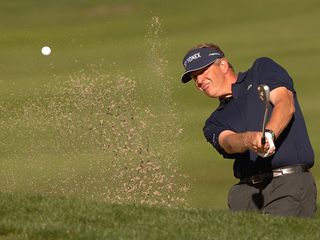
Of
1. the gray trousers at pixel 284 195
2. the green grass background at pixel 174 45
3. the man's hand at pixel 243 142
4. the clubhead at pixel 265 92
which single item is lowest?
the gray trousers at pixel 284 195

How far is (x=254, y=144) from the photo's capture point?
18.4ft

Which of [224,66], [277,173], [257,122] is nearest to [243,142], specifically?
[257,122]

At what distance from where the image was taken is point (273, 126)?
5.74 meters

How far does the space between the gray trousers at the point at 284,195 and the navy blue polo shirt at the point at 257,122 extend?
3.8 inches

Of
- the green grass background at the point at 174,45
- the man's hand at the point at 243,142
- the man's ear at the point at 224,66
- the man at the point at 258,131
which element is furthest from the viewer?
the green grass background at the point at 174,45

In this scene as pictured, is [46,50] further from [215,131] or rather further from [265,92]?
[265,92]

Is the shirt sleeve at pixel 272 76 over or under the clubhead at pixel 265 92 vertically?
over

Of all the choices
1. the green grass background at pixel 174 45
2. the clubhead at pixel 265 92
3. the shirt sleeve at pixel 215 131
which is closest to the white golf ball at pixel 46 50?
the green grass background at pixel 174 45

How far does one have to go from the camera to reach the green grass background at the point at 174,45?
463 inches

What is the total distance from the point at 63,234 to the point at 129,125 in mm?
7365

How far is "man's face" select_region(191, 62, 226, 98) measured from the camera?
20.5 ft

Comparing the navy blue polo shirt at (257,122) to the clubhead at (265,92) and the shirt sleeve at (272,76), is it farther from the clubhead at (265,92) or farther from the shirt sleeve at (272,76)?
the clubhead at (265,92)

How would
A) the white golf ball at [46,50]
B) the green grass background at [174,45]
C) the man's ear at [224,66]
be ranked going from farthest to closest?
the white golf ball at [46,50]
the green grass background at [174,45]
the man's ear at [224,66]

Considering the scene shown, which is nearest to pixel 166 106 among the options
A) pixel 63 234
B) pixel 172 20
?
pixel 172 20
